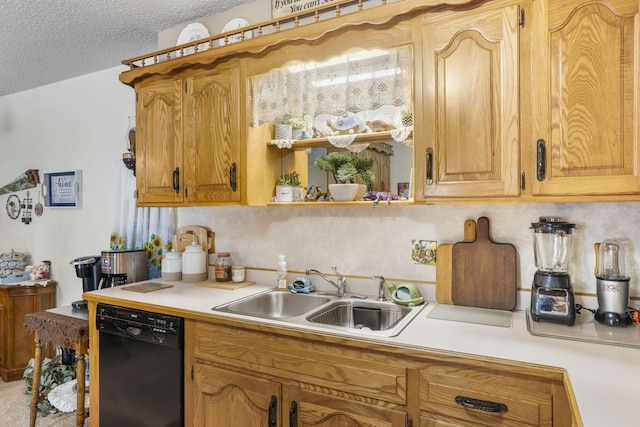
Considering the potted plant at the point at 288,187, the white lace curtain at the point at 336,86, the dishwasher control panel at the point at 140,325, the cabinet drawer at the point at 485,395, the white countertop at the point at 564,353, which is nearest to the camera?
the white countertop at the point at 564,353

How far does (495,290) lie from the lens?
1771mm

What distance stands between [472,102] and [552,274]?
743mm

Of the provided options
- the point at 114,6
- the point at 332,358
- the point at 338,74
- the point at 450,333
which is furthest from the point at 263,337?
the point at 114,6

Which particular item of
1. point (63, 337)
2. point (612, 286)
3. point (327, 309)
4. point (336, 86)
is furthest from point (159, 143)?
point (612, 286)

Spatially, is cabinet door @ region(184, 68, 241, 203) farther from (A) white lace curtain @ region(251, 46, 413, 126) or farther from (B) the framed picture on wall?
(B) the framed picture on wall

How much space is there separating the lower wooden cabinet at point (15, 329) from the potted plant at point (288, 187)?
2.69 m

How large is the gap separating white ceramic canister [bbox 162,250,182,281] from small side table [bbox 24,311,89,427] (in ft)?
1.70

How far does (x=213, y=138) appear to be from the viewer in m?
2.15

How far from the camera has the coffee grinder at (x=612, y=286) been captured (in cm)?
145

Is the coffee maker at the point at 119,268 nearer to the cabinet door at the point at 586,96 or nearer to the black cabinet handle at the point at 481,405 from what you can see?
the black cabinet handle at the point at 481,405

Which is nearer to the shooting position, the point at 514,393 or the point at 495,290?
the point at 514,393

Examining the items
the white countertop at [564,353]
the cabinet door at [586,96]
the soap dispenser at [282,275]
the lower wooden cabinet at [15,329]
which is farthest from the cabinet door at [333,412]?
the lower wooden cabinet at [15,329]

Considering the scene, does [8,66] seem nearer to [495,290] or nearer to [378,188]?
[378,188]

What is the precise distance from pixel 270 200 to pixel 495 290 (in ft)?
4.11
